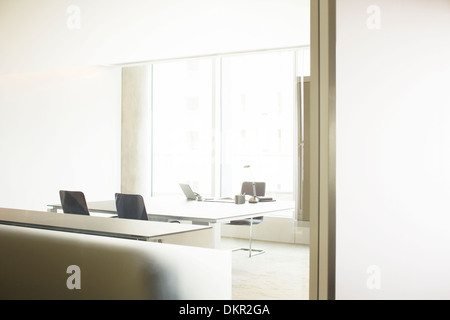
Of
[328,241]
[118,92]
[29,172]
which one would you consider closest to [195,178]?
[118,92]

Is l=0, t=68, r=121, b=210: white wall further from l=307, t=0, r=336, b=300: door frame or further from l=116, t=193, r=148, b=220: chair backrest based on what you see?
l=307, t=0, r=336, b=300: door frame

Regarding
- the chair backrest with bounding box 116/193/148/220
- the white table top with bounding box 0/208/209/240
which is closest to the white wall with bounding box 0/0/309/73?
the chair backrest with bounding box 116/193/148/220

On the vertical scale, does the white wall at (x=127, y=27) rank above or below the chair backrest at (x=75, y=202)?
above

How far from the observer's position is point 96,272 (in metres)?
1.86

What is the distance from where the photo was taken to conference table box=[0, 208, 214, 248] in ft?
5.96

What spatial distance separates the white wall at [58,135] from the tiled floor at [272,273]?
2.64 metres

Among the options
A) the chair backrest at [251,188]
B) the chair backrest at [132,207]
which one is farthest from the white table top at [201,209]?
the chair backrest at [251,188]

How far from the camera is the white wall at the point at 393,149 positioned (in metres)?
1.98

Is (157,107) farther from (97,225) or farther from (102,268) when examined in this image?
(102,268)
